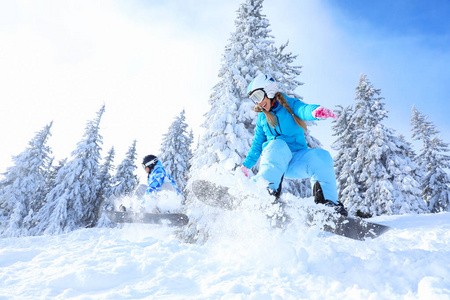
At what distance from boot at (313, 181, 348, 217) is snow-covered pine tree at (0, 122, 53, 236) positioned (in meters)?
21.6

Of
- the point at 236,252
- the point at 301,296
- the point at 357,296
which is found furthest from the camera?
the point at 236,252

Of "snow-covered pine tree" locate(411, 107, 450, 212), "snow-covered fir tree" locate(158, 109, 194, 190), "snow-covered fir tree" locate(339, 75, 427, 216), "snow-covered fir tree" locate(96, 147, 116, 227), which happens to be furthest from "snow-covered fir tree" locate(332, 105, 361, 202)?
"snow-covered fir tree" locate(96, 147, 116, 227)

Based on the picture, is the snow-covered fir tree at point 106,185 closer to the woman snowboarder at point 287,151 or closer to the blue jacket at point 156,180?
the blue jacket at point 156,180

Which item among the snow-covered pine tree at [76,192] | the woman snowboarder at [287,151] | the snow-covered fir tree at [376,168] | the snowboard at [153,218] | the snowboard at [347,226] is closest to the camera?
the snowboard at [347,226]

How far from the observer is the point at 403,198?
15312 millimetres

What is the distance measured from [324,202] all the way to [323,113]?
46.6 inches

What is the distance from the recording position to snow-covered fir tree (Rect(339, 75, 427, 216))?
49.9 feet

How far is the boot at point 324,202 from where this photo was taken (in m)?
2.92

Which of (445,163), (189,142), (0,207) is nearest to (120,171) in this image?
(189,142)

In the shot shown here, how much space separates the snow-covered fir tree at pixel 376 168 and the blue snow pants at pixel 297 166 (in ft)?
49.3

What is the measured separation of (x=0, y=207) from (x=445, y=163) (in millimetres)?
37009

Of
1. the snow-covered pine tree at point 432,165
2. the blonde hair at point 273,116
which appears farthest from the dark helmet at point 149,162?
the snow-covered pine tree at point 432,165

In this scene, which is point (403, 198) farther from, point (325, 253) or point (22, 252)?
point (22, 252)

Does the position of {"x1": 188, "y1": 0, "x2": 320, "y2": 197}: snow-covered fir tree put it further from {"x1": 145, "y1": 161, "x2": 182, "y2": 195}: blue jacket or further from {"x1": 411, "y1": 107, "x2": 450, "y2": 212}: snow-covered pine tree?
{"x1": 411, "y1": 107, "x2": 450, "y2": 212}: snow-covered pine tree
